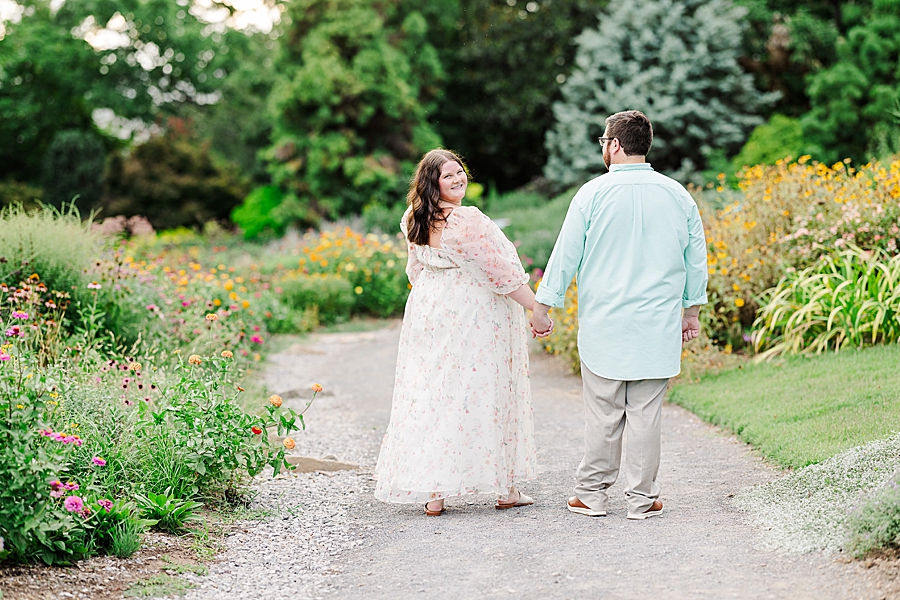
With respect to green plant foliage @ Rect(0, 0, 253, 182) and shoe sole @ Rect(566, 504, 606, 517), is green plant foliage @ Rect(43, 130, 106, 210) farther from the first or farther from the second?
shoe sole @ Rect(566, 504, 606, 517)

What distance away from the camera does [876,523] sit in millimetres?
3121

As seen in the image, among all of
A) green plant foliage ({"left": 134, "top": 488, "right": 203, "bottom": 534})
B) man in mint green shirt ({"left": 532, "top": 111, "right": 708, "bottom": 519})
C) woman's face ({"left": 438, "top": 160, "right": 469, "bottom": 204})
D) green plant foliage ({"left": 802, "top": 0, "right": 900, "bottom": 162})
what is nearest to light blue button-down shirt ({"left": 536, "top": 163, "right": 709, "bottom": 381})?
man in mint green shirt ({"left": 532, "top": 111, "right": 708, "bottom": 519})

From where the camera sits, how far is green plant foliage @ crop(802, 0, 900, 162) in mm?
14180

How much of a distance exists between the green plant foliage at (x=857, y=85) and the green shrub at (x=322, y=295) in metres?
8.65

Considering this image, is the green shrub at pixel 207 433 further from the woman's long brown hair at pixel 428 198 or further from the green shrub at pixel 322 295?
the green shrub at pixel 322 295

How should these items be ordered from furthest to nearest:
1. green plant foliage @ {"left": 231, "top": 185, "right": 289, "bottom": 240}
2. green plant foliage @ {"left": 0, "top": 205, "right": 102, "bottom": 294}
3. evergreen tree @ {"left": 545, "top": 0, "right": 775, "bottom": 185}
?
1. green plant foliage @ {"left": 231, "top": 185, "right": 289, "bottom": 240}
2. evergreen tree @ {"left": 545, "top": 0, "right": 775, "bottom": 185}
3. green plant foliage @ {"left": 0, "top": 205, "right": 102, "bottom": 294}

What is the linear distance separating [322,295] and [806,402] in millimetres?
6535

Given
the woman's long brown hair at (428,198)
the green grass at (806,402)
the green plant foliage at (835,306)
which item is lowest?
the green grass at (806,402)

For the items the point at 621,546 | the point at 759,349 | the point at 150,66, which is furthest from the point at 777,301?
the point at 150,66

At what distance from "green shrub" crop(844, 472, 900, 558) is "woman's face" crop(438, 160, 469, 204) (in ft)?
6.80

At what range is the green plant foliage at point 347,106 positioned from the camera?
17.7 meters

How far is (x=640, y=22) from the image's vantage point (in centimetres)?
1579

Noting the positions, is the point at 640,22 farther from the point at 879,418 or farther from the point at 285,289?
the point at 879,418

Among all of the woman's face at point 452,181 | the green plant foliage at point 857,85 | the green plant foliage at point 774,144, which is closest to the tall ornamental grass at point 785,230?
the woman's face at point 452,181
